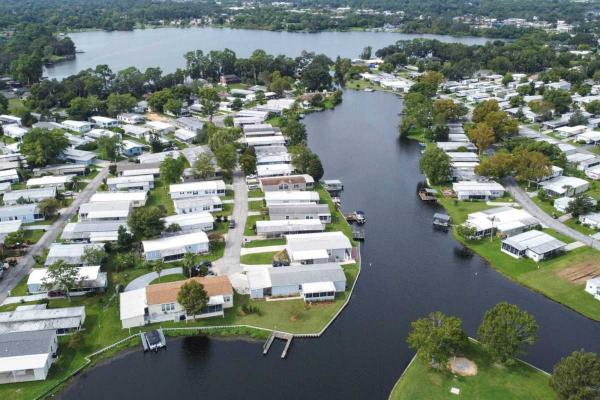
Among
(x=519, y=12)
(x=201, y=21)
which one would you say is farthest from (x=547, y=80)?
(x=201, y=21)

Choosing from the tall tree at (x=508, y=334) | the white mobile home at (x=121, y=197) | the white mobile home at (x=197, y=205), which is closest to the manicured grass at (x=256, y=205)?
the white mobile home at (x=197, y=205)

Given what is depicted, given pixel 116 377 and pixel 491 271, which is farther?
pixel 491 271

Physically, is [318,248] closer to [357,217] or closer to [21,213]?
[357,217]

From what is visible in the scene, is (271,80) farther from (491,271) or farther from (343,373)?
(343,373)

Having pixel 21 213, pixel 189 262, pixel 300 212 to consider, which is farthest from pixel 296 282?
pixel 21 213

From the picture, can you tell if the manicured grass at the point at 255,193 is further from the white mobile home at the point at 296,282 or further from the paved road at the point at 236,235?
the white mobile home at the point at 296,282

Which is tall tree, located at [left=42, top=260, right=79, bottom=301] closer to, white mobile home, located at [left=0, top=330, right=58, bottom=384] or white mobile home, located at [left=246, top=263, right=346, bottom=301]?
white mobile home, located at [left=0, top=330, right=58, bottom=384]
